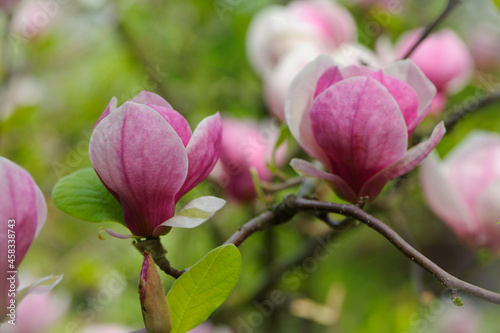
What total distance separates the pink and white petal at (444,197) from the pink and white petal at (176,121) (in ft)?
0.85

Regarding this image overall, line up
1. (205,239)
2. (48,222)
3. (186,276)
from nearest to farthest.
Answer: (186,276), (205,239), (48,222)

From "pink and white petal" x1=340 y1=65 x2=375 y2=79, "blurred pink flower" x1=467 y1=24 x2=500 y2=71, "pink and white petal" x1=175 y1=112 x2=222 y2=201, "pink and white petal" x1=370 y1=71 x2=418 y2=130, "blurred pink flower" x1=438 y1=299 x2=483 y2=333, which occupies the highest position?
"pink and white petal" x1=340 y1=65 x2=375 y2=79

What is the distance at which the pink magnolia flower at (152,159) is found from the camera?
0.30 m

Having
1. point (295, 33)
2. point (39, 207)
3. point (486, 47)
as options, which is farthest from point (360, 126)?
point (486, 47)

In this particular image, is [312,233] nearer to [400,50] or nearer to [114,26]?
[400,50]

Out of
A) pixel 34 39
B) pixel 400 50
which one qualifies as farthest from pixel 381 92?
pixel 34 39

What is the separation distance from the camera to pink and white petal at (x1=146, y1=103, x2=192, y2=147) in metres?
0.32

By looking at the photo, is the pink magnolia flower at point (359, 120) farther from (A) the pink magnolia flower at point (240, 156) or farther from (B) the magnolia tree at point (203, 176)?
(A) the pink magnolia flower at point (240, 156)

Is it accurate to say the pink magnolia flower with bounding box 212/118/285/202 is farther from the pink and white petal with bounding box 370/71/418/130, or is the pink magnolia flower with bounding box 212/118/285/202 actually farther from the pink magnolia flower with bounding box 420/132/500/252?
the pink and white petal with bounding box 370/71/418/130

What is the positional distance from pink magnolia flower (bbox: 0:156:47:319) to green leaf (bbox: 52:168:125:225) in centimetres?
2

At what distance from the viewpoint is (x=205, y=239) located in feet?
4.00

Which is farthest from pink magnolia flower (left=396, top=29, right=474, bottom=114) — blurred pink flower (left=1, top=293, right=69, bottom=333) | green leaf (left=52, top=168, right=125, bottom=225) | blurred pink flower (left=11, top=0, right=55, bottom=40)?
blurred pink flower (left=11, top=0, right=55, bottom=40)

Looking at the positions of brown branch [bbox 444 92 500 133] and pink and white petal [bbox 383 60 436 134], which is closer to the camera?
pink and white petal [bbox 383 60 436 134]

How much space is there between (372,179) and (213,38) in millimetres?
897
